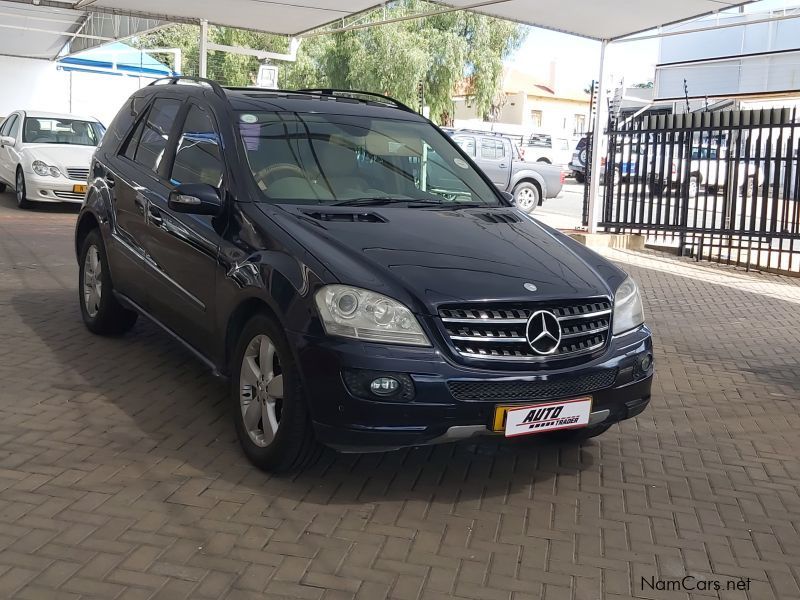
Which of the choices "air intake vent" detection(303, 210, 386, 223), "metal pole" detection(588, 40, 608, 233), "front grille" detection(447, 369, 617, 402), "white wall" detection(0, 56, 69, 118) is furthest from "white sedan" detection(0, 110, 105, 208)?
"front grille" detection(447, 369, 617, 402)

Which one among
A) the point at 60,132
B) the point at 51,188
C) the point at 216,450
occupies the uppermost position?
the point at 60,132

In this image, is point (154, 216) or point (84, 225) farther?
point (84, 225)

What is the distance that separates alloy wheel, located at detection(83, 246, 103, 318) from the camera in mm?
6680

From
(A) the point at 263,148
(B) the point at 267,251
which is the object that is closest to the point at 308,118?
(A) the point at 263,148

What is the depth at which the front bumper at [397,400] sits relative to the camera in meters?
3.86

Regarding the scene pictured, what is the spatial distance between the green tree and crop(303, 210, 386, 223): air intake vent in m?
30.0

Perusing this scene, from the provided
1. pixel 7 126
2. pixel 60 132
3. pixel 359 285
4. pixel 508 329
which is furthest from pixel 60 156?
pixel 508 329

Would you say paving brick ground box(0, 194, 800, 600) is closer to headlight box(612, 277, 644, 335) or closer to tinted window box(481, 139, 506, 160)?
headlight box(612, 277, 644, 335)

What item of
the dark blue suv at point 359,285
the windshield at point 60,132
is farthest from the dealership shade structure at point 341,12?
the dark blue suv at point 359,285

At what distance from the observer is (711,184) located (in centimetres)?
1326

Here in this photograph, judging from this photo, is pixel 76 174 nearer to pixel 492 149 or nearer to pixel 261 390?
pixel 492 149

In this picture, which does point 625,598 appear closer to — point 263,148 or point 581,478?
point 581,478

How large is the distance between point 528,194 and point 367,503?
62.7 ft

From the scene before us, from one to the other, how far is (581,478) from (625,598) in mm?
1221
